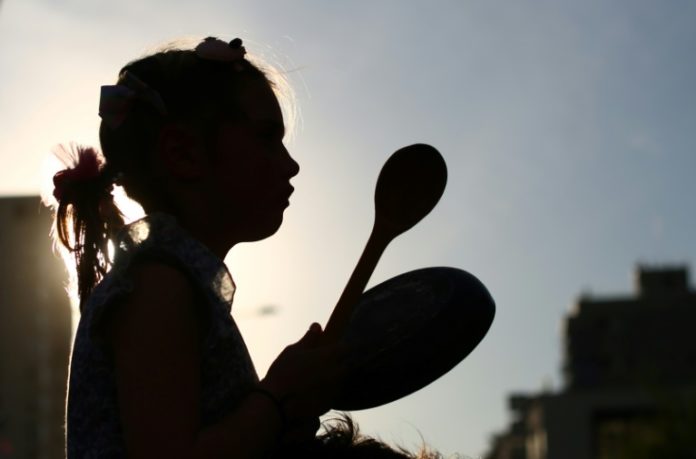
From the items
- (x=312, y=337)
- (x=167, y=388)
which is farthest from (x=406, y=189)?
(x=167, y=388)

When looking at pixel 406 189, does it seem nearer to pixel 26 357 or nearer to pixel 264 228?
pixel 264 228

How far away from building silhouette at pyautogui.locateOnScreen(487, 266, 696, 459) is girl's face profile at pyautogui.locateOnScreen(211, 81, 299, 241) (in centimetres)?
7319

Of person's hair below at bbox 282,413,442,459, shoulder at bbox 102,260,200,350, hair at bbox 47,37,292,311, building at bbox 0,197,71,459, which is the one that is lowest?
person's hair below at bbox 282,413,442,459

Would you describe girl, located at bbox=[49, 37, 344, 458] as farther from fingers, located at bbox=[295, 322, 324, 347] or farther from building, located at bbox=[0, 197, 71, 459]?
building, located at bbox=[0, 197, 71, 459]

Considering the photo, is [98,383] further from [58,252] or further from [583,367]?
[583,367]

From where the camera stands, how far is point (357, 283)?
220 centimetres

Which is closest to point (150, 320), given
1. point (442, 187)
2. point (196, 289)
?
point (196, 289)

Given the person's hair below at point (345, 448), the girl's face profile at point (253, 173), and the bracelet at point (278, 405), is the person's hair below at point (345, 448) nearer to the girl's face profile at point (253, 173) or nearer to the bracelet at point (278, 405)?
the bracelet at point (278, 405)

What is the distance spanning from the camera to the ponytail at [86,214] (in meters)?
2.42

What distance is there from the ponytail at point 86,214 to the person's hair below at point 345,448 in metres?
0.50

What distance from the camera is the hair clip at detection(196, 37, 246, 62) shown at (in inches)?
93.4

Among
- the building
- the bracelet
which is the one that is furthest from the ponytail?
the building

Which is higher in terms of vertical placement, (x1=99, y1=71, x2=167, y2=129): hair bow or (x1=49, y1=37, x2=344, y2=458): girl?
(x1=99, y1=71, x2=167, y2=129): hair bow

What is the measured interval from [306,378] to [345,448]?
139mm
